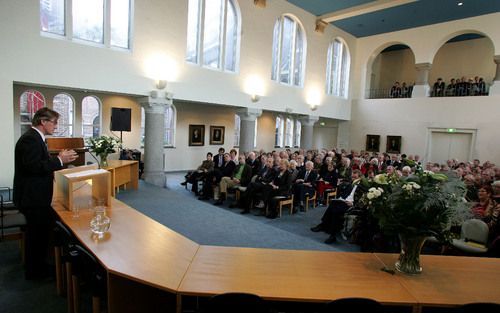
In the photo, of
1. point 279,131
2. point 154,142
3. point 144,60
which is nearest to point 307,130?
point 279,131

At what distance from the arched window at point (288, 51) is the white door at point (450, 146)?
23.3ft

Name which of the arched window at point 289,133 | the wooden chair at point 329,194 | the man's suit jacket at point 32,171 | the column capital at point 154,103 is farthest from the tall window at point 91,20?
the arched window at point 289,133

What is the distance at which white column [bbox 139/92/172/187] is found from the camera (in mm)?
9211

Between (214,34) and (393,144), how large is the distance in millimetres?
10430

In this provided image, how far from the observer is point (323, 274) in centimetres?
234

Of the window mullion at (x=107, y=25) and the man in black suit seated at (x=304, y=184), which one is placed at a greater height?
the window mullion at (x=107, y=25)

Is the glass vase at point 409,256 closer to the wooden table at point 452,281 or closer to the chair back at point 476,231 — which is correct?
the wooden table at point 452,281

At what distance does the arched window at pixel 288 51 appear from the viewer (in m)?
12.9

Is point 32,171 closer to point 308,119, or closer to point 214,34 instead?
Result: point 214,34

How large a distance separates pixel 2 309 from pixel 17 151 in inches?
61.9

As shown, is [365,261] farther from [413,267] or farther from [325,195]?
[325,195]

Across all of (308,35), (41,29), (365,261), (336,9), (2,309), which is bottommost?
(2,309)

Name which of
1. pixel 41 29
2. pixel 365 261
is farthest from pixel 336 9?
pixel 365 261

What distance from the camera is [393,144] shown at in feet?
50.6
